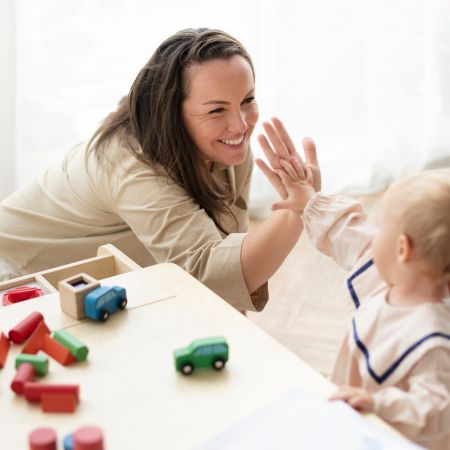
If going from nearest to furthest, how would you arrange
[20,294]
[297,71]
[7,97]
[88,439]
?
[88,439] → [20,294] → [7,97] → [297,71]

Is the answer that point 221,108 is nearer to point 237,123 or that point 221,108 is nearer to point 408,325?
point 237,123

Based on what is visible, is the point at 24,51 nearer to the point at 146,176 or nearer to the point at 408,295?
the point at 146,176

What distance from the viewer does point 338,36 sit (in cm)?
255

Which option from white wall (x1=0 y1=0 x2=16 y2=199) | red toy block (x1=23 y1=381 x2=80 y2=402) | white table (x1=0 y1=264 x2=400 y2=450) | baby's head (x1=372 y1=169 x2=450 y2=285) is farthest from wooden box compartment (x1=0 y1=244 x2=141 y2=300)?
white wall (x1=0 y1=0 x2=16 y2=199)

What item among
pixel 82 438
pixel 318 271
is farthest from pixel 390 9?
pixel 82 438

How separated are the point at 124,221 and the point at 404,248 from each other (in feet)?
2.66

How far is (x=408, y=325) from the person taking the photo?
0.81 metres

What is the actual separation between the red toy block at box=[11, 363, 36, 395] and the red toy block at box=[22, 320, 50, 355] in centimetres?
6

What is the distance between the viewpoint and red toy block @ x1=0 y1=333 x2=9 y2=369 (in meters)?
0.88

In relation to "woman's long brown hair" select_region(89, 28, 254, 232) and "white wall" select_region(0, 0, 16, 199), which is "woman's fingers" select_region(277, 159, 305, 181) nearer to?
"woman's long brown hair" select_region(89, 28, 254, 232)

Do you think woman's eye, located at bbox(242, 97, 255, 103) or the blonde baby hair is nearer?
the blonde baby hair

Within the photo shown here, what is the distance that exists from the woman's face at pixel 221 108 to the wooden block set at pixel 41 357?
1.81 ft

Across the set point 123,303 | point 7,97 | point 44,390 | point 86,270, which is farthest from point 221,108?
point 7,97

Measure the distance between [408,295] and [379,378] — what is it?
104mm
